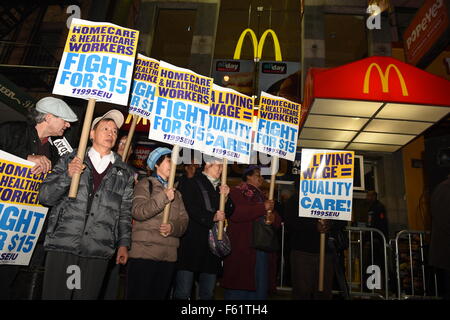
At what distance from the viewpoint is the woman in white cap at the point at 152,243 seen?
3.24m

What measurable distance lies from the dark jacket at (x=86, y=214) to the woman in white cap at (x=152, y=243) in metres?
0.16

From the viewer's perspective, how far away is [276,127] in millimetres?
5117

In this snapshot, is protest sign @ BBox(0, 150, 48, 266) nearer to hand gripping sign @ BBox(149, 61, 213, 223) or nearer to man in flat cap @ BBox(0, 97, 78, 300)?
man in flat cap @ BBox(0, 97, 78, 300)

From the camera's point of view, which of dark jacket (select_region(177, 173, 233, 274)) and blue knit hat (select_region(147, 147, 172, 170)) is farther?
blue knit hat (select_region(147, 147, 172, 170))

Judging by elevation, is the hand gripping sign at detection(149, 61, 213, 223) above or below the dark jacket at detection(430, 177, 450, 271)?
above

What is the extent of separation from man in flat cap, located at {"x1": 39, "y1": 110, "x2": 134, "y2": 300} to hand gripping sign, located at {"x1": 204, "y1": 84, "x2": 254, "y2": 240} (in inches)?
54.4

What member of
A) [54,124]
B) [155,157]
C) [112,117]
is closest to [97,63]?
[112,117]

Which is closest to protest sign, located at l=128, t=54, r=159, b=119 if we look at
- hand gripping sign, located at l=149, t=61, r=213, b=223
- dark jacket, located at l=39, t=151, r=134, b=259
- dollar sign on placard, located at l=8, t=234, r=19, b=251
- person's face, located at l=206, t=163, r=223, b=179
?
hand gripping sign, located at l=149, t=61, r=213, b=223

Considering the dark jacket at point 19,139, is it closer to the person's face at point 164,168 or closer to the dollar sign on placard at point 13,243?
the dollar sign on placard at point 13,243

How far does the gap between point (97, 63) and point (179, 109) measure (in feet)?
3.63

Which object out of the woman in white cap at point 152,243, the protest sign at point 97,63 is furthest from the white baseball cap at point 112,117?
the woman in white cap at point 152,243

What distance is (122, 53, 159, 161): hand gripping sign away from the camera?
4.52m
